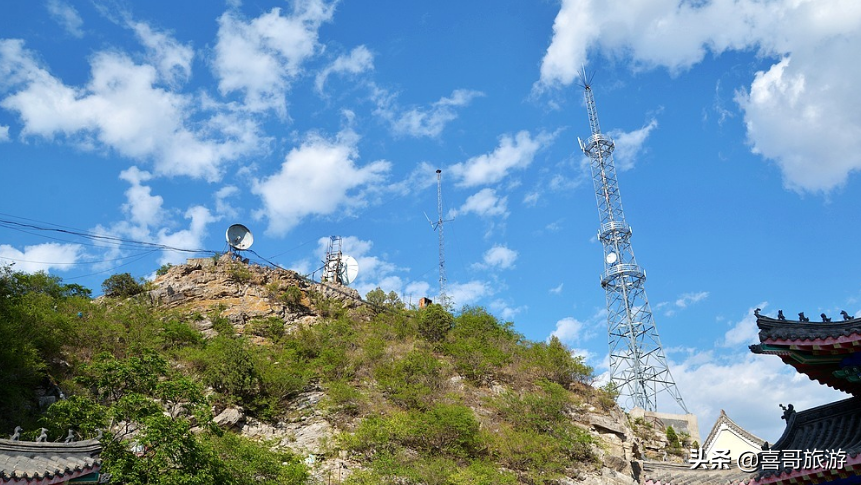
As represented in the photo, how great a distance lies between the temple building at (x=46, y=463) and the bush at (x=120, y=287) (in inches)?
1048

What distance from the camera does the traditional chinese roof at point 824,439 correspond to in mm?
8469

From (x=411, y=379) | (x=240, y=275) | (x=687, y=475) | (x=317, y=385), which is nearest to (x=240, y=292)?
(x=240, y=275)

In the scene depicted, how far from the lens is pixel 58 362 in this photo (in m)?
24.6

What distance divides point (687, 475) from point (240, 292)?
101 feet

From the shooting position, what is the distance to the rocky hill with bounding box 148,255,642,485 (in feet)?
75.4

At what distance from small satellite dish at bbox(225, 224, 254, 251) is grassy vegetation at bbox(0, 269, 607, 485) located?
583 centimetres

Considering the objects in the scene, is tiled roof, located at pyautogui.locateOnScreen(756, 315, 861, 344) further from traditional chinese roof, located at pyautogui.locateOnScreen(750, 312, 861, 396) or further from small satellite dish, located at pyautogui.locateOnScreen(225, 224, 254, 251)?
small satellite dish, located at pyautogui.locateOnScreen(225, 224, 254, 251)

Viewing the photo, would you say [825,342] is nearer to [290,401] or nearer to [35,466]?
[35,466]

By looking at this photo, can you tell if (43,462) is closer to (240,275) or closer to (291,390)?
(291,390)

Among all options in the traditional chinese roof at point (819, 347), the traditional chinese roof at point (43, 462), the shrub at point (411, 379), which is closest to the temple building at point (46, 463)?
the traditional chinese roof at point (43, 462)

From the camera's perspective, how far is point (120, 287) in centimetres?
3662

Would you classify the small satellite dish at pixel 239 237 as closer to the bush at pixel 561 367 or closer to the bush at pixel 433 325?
the bush at pixel 433 325

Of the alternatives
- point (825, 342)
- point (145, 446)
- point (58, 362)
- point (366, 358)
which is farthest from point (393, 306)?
point (825, 342)

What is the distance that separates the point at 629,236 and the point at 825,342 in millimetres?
31362
